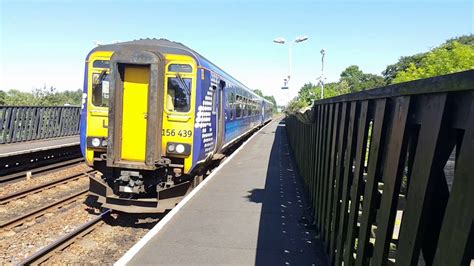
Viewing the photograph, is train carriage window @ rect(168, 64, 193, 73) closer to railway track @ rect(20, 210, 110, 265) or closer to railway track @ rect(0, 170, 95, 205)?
railway track @ rect(0, 170, 95, 205)

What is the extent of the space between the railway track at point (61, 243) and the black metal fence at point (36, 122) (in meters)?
9.24

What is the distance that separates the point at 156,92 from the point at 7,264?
12.2ft

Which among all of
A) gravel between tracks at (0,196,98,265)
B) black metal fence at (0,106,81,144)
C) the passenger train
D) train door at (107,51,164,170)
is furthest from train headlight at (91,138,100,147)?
black metal fence at (0,106,81,144)

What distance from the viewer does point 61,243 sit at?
6.68 metres

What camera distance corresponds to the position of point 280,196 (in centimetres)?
A: 849

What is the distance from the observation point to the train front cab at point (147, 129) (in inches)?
309

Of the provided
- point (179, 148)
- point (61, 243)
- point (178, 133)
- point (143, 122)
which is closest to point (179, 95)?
point (178, 133)

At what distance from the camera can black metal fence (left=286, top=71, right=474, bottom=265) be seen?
5.08 ft

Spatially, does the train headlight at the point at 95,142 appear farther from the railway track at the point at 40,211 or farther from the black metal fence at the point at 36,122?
the black metal fence at the point at 36,122

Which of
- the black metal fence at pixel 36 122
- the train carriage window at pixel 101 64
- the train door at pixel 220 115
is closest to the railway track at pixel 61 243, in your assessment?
the train carriage window at pixel 101 64

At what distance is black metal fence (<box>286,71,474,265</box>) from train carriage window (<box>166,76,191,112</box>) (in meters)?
4.89

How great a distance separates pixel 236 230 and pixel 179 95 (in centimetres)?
333

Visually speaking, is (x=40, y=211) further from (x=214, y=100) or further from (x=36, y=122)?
(x=36, y=122)

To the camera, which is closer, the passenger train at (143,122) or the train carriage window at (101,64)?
the passenger train at (143,122)
